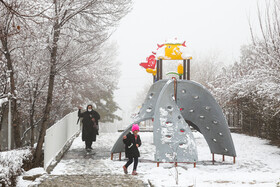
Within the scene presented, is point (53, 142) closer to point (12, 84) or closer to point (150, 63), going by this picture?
point (12, 84)

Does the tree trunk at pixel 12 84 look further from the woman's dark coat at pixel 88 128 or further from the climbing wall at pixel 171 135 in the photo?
the climbing wall at pixel 171 135

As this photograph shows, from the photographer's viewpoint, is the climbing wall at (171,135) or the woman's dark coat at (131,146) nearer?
the woman's dark coat at (131,146)

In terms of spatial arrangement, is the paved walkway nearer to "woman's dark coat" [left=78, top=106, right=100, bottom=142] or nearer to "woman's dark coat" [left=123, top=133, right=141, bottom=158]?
"woman's dark coat" [left=78, top=106, right=100, bottom=142]

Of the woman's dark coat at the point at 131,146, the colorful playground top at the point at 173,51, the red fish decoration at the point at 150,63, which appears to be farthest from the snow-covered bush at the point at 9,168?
the red fish decoration at the point at 150,63

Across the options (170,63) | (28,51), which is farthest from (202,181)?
(170,63)

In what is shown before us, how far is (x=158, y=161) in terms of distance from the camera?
10.4 metres

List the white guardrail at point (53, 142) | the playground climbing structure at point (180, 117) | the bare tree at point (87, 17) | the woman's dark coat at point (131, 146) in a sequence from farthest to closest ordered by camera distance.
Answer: the bare tree at point (87, 17)
the playground climbing structure at point (180, 117)
the white guardrail at point (53, 142)
the woman's dark coat at point (131, 146)

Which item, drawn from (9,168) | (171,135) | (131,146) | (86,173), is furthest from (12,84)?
(171,135)

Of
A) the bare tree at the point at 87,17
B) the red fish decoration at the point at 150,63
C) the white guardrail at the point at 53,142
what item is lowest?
the white guardrail at the point at 53,142

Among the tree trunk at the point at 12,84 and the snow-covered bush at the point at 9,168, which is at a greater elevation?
the tree trunk at the point at 12,84

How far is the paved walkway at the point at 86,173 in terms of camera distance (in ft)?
25.8

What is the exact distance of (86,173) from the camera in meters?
9.56

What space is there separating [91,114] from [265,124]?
863cm

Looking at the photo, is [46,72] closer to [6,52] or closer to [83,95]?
[6,52]
